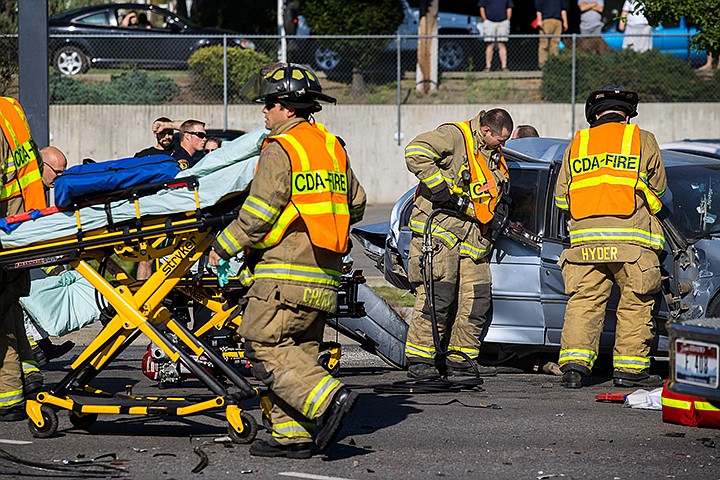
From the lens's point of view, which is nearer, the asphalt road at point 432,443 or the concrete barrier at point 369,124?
the asphalt road at point 432,443

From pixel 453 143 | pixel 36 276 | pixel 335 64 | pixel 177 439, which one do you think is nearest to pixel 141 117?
pixel 335 64

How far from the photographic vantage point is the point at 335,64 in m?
19.9

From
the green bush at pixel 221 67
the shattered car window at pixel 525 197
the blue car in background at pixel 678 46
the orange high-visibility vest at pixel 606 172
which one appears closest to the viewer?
the orange high-visibility vest at pixel 606 172

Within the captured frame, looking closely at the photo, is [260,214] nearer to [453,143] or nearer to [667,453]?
[667,453]

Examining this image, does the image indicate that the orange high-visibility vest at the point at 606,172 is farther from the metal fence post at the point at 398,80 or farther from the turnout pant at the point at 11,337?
→ the metal fence post at the point at 398,80

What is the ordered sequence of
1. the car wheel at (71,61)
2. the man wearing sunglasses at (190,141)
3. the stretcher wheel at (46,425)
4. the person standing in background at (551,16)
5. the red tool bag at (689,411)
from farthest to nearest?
the person standing in background at (551,16) < the car wheel at (71,61) < the man wearing sunglasses at (190,141) < the red tool bag at (689,411) < the stretcher wheel at (46,425)

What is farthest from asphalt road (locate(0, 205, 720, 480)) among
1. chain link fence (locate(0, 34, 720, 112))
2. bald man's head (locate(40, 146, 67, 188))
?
chain link fence (locate(0, 34, 720, 112))

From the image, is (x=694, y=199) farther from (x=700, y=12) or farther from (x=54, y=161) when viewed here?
(x=700, y=12)

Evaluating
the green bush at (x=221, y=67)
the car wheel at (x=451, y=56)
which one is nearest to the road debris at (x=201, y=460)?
the green bush at (x=221, y=67)

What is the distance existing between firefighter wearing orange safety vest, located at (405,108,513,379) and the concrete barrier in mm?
11103

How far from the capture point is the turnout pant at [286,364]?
5.82m

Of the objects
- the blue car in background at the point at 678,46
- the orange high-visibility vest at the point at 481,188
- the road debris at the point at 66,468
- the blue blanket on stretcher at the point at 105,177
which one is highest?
the blue car in background at the point at 678,46

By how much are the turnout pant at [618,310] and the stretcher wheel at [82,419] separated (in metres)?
3.14

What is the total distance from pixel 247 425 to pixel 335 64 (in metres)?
14.1
